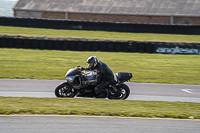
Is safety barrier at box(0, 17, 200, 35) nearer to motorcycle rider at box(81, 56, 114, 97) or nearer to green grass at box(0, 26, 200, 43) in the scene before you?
green grass at box(0, 26, 200, 43)

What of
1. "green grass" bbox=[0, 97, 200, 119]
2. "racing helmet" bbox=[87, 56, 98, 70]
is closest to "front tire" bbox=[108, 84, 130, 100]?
"green grass" bbox=[0, 97, 200, 119]

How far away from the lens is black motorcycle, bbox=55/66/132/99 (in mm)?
10078

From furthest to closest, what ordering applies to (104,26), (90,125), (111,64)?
(104,26), (111,64), (90,125)

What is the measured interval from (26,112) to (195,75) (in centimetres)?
1032

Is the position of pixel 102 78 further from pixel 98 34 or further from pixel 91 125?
pixel 98 34

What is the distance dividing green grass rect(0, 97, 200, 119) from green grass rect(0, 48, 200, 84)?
480cm

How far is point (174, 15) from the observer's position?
3947 cm

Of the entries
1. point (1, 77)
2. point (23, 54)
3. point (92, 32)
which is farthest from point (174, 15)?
point (1, 77)

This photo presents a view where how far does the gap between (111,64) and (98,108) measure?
32.0 ft

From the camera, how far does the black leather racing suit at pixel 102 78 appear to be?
32.4 feet

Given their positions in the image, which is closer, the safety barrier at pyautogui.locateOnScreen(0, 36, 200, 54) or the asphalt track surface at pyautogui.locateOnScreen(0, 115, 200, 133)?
the asphalt track surface at pyautogui.locateOnScreen(0, 115, 200, 133)

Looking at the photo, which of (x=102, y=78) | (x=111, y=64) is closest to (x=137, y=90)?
(x=102, y=78)

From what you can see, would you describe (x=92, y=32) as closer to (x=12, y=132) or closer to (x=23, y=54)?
(x=23, y=54)

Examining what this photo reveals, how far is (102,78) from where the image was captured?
400 inches
